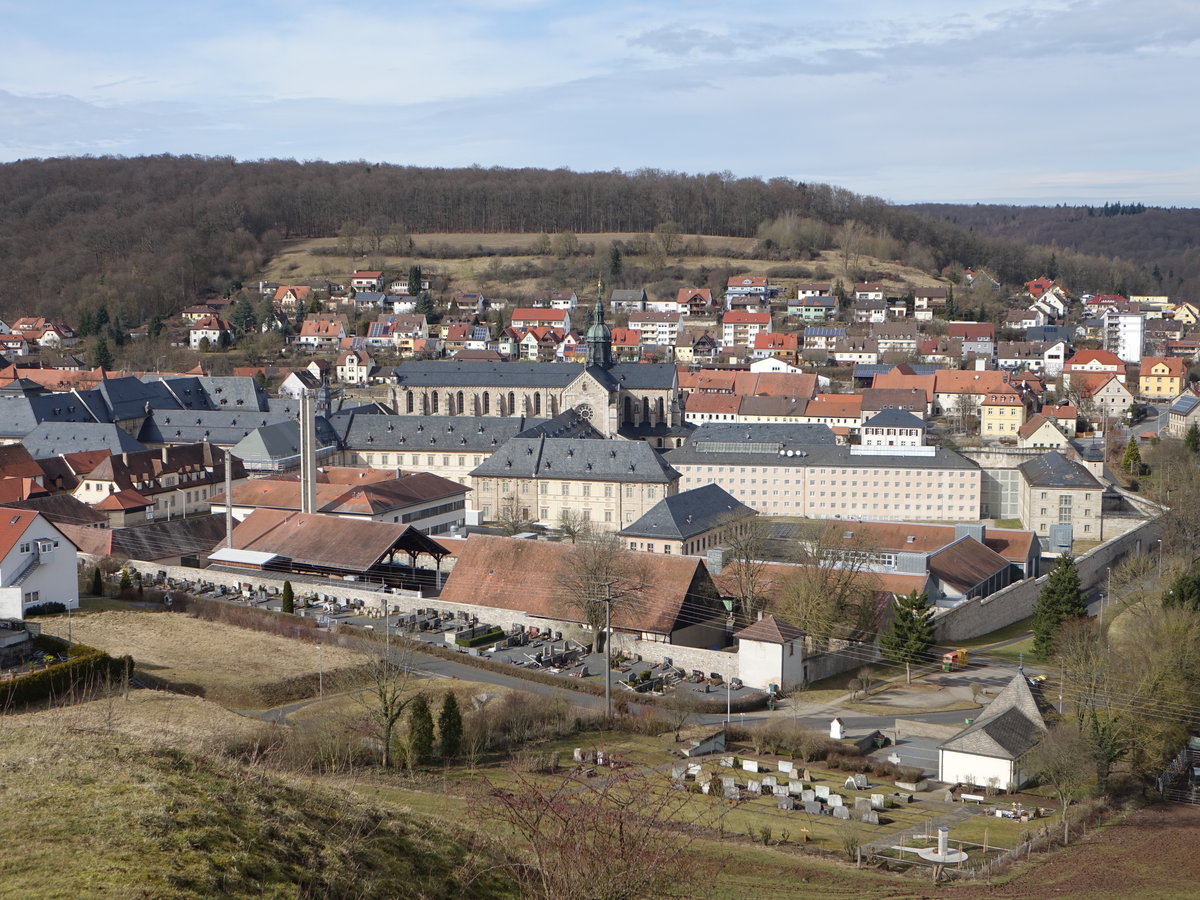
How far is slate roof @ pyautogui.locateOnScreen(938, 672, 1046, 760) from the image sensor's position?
28438 millimetres

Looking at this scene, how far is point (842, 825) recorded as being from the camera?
973 inches

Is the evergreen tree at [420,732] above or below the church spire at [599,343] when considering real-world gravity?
below

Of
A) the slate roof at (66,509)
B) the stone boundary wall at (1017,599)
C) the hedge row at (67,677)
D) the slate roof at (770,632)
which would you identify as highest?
the slate roof at (66,509)

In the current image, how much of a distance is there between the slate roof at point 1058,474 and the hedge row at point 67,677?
43.7m

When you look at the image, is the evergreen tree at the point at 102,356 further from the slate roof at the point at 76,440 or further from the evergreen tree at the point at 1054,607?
the evergreen tree at the point at 1054,607

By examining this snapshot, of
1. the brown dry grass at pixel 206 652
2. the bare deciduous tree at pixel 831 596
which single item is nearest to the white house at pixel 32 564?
the brown dry grass at pixel 206 652

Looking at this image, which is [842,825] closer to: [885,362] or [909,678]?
[909,678]

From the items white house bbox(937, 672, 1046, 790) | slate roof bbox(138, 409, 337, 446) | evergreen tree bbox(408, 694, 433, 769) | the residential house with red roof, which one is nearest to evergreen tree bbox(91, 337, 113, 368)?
slate roof bbox(138, 409, 337, 446)

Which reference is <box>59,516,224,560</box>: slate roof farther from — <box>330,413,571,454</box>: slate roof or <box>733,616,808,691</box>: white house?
<box>733,616,808,691</box>: white house

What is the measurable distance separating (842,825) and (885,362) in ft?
262

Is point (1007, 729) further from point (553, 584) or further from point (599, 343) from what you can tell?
point (599, 343)

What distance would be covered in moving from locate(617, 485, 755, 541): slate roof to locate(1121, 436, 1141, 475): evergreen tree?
28.5m

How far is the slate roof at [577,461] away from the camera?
59312 millimetres

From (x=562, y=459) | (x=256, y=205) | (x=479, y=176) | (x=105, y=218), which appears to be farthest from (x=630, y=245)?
(x=562, y=459)
